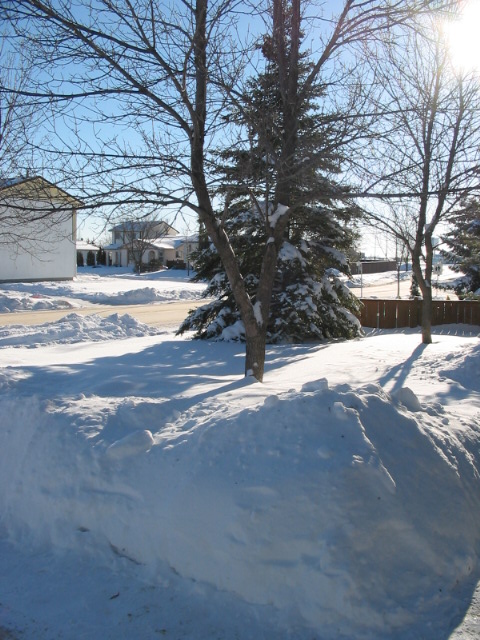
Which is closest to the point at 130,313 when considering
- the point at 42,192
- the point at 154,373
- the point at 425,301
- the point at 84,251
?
the point at 425,301

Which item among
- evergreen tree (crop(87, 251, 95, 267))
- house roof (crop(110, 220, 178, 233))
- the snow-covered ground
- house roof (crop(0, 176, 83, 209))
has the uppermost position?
evergreen tree (crop(87, 251, 95, 267))

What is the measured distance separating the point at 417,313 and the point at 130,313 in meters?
11.3

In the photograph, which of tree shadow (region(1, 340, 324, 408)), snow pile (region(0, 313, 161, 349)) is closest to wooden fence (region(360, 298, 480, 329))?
snow pile (region(0, 313, 161, 349))

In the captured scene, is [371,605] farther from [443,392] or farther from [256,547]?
[443,392]

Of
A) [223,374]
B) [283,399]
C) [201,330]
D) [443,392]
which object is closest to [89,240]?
[223,374]

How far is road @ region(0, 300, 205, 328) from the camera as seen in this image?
63.0 ft

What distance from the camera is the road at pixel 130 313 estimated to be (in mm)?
19203

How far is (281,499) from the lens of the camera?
139 inches

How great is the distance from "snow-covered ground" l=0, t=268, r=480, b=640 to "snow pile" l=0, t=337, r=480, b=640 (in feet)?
0.03

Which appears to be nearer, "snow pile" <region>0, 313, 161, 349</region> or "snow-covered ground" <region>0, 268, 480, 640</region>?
"snow-covered ground" <region>0, 268, 480, 640</region>

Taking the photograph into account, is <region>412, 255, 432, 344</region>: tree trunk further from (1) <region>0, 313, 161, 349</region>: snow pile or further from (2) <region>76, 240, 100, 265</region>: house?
(2) <region>76, 240, 100, 265</region>: house

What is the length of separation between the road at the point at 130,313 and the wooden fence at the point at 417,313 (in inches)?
290

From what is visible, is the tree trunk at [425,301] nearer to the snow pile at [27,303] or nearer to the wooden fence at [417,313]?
the wooden fence at [417,313]

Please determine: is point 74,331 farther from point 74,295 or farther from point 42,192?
point 74,295
